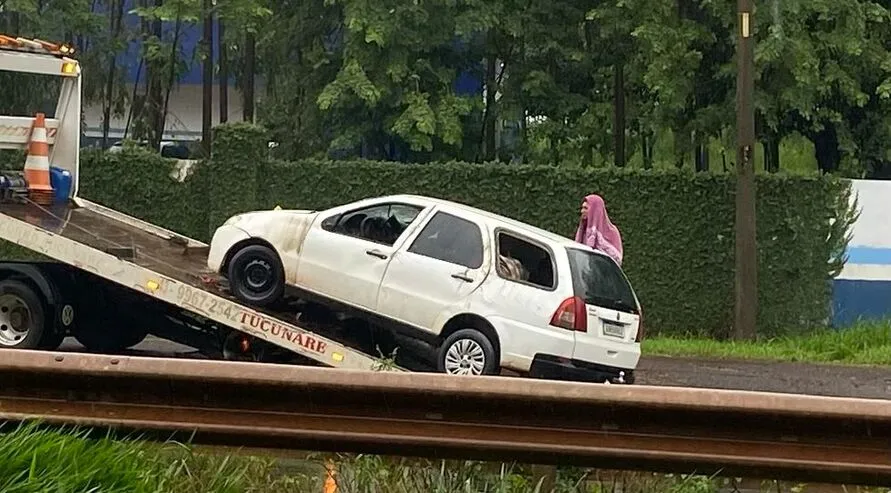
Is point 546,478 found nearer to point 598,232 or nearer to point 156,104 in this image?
point 598,232

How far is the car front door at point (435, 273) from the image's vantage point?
10641 millimetres

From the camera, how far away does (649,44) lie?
1995cm

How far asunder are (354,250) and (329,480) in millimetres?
5979

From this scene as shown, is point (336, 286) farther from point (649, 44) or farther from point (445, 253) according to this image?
point (649, 44)

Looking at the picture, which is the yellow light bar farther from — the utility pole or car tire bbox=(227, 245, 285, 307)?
the utility pole

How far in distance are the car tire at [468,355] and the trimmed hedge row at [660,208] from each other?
25.4 ft

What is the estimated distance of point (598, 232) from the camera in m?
13.9

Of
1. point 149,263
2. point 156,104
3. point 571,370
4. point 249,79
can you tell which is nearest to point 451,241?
point 571,370

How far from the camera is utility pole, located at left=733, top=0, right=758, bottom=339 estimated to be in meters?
16.6

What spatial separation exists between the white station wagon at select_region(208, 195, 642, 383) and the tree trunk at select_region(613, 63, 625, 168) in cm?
1312

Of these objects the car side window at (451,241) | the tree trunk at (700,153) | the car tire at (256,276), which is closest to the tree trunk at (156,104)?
the tree trunk at (700,153)

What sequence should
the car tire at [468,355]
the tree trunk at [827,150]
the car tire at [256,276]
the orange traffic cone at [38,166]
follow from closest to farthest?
the car tire at [468,355] < the car tire at [256,276] < the orange traffic cone at [38,166] < the tree trunk at [827,150]

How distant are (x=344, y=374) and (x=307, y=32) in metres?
20.7

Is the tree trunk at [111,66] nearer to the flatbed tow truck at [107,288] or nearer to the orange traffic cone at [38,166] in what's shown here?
the orange traffic cone at [38,166]
